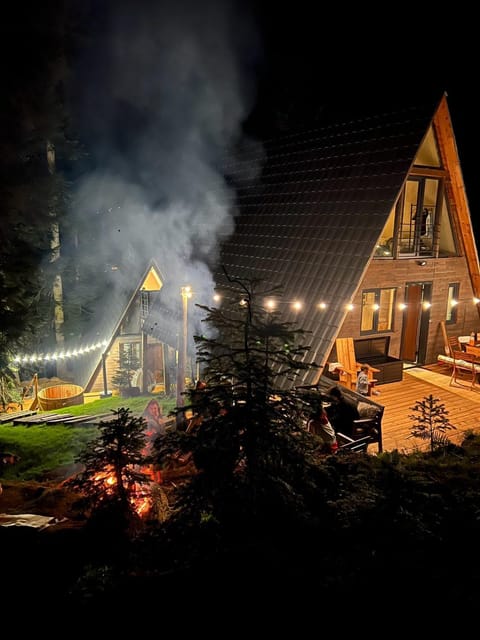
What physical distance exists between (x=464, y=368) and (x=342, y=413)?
5847 millimetres

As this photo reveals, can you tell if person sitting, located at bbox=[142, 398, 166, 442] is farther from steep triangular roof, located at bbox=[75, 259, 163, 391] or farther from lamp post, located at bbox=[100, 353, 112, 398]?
lamp post, located at bbox=[100, 353, 112, 398]

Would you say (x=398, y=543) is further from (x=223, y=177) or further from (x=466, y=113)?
(x=466, y=113)

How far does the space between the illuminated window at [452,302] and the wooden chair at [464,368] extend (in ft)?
4.72

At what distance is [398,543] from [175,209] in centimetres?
1577

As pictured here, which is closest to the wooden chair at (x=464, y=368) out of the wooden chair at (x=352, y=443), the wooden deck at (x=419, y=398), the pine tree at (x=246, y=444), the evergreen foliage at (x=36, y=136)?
the wooden deck at (x=419, y=398)

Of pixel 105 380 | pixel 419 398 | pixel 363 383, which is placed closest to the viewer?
pixel 363 383

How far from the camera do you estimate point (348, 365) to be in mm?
11703

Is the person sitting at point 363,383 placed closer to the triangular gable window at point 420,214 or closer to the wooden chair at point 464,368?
the wooden chair at point 464,368

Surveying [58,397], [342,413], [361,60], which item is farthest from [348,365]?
[361,60]

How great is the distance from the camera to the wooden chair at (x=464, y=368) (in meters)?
12.0

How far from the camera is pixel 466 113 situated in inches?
942

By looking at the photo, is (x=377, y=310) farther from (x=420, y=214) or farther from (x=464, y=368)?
(x=464, y=368)

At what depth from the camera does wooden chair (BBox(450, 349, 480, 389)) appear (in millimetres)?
12000

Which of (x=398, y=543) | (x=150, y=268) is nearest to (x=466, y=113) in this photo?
(x=150, y=268)
